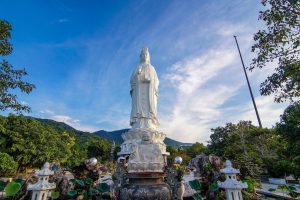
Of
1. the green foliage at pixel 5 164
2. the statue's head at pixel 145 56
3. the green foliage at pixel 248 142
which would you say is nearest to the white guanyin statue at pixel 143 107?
the statue's head at pixel 145 56

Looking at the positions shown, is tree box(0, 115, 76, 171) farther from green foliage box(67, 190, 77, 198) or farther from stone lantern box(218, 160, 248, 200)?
stone lantern box(218, 160, 248, 200)

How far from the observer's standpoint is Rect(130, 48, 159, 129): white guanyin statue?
1261 centimetres

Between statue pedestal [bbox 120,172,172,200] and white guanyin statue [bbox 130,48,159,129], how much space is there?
326 inches

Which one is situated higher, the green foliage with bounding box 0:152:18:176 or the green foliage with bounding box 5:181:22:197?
the green foliage with bounding box 0:152:18:176

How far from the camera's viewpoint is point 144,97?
1313 cm

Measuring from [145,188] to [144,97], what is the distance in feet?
31.2

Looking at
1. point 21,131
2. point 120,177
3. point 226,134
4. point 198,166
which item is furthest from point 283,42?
point 21,131

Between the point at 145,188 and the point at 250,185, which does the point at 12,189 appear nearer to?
the point at 145,188

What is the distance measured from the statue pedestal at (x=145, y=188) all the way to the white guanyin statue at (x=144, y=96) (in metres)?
8.28

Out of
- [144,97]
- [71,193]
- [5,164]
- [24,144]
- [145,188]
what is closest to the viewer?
[145,188]

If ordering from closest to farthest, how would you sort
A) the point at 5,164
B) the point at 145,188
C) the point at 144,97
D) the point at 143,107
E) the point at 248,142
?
the point at 145,188, the point at 5,164, the point at 143,107, the point at 144,97, the point at 248,142

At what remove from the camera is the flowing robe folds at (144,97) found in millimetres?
12609

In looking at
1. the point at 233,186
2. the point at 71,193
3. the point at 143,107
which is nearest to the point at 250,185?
the point at 233,186

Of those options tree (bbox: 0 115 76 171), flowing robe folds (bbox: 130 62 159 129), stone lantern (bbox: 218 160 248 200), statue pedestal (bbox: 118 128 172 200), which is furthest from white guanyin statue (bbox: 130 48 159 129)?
tree (bbox: 0 115 76 171)
